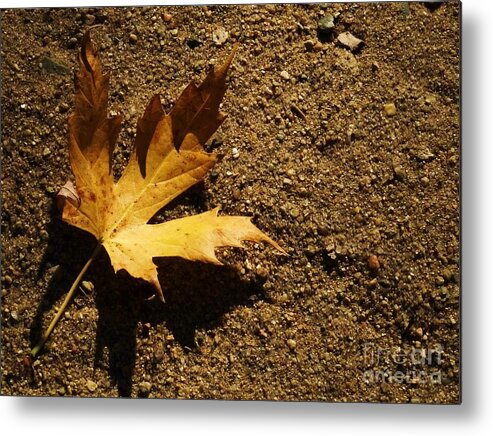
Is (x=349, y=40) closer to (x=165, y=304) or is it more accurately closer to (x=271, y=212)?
(x=271, y=212)

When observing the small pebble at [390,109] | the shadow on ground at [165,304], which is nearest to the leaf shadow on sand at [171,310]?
the shadow on ground at [165,304]

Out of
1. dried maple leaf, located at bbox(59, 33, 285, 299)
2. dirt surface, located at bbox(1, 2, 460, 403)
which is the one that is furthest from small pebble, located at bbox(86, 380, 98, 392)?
dried maple leaf, located at bbox(59, 33, 285, 299)

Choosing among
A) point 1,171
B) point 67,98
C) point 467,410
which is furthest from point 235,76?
point 467,410

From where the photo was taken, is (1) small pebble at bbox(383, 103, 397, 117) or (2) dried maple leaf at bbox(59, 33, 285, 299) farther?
(1) small pebble at bbox(383, 103, 397, 117)

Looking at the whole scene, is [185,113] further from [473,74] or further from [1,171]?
[473,74]

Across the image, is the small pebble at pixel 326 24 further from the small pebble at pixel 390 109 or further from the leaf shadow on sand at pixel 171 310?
Result: the leaf shadow on sand at pixel 171 310

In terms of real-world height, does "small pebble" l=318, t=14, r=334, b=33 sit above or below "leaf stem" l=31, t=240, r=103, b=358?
above

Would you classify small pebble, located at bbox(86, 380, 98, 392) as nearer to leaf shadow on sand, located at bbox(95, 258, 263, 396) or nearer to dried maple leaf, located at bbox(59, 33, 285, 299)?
leaf shadow on sand, located at bbox(95, 258, 263, 396)
